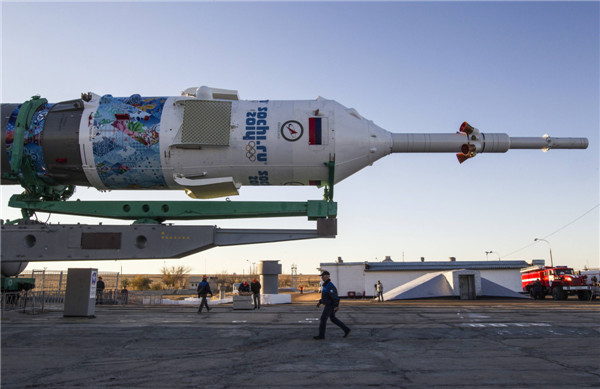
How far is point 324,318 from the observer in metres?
9.35

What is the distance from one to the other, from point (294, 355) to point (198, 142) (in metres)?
4.97

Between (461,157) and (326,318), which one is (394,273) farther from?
(326,318)

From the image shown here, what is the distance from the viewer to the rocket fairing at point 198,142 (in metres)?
9.99

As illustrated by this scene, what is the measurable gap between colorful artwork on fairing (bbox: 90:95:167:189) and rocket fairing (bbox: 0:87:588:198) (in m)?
0.02

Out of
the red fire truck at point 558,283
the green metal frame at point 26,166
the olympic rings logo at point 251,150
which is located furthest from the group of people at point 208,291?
the red fire truck at point 558,283

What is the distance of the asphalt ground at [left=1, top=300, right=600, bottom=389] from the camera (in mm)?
5934

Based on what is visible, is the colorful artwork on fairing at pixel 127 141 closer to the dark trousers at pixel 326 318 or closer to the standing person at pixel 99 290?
the dark trousers at pixel 326 318

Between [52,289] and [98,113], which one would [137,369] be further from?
[52,289]

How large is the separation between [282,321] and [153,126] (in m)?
6.30

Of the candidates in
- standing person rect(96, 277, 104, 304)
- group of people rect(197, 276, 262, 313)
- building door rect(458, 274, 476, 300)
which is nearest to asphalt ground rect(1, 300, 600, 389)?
group of people rect(197, 276, 262, 313)

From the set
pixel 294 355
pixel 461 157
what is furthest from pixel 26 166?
pixel 461 157

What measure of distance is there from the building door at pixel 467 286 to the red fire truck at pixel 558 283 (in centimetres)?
478

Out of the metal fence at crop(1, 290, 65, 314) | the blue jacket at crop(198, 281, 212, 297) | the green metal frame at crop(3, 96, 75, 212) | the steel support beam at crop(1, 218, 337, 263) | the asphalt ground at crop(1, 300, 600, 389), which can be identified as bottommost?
the asphalt ground at crop(1, 300, 600, 389)

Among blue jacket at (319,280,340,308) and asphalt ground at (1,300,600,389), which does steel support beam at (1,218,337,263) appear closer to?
asphalt ground at (1,300,600,389)
